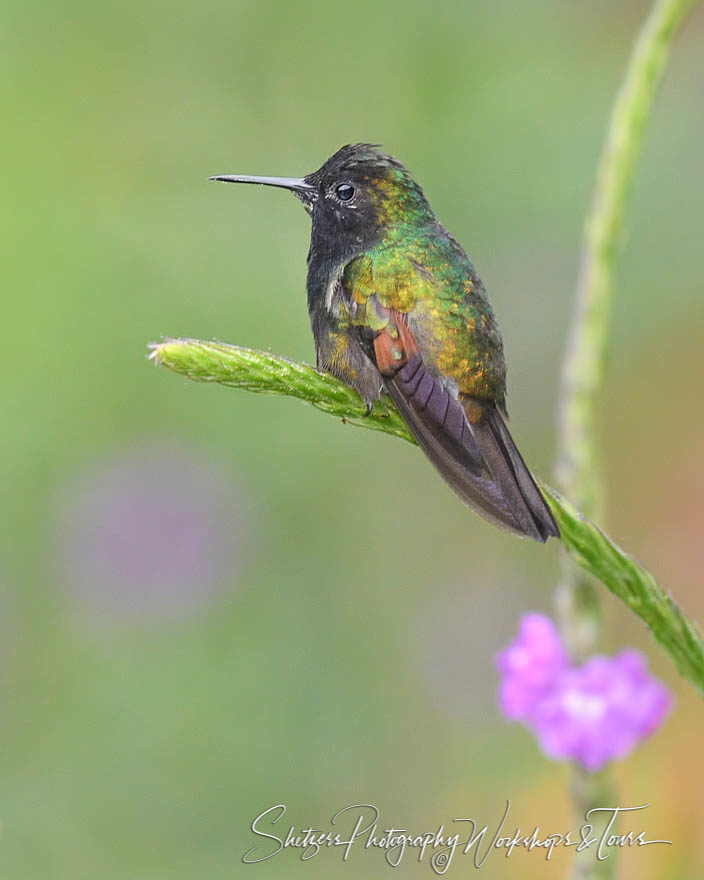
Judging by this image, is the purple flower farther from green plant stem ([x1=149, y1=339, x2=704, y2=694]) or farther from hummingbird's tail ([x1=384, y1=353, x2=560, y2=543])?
green plant stem ([x1=149, y1=339, x2=704, y2=694])

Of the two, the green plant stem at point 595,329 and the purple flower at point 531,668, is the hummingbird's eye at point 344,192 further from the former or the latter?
the purple flower at point 531,668

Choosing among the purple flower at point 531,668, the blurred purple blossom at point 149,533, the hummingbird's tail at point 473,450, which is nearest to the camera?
the purple flower at point 531,668

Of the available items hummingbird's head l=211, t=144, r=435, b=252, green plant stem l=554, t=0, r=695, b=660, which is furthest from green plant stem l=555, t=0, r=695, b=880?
hummingbird's head l=211, t=144, r=435, b=252

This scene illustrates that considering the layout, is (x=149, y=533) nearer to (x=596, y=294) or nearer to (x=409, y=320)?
(x=409, y=320)

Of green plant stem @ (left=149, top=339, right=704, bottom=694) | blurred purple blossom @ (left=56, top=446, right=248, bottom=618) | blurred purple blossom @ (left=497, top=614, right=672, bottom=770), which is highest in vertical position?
green plant stem @ (left=149, top=339, right=704, bottom=694)

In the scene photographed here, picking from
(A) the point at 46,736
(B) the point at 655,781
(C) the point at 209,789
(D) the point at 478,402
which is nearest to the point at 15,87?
(A) the point at 46,736

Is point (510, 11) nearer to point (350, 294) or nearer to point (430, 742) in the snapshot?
point (350, 294)

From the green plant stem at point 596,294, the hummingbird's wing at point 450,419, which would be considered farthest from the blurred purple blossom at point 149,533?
the green plant stem at point 596,294
